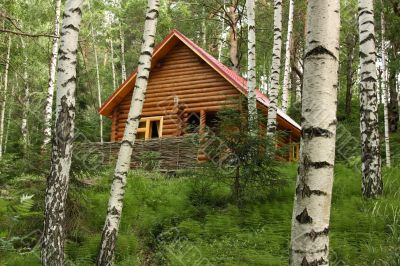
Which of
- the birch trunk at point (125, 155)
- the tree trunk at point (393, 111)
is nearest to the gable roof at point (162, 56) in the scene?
the tree trunk at point (393, 111)

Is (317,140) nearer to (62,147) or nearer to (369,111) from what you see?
(62,147)

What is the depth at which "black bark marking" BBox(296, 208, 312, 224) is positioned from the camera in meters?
2.71

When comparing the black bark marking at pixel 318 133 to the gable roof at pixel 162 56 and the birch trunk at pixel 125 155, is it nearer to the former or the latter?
the birch trunk at pixel 125 155

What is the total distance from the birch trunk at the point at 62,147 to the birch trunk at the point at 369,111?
5.40 metres

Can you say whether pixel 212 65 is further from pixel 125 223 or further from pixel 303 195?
pixel 303 195

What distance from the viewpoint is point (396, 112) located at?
21047 mm

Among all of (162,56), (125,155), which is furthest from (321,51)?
(162,56)

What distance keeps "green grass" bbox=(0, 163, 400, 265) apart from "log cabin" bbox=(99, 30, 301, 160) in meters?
7.55

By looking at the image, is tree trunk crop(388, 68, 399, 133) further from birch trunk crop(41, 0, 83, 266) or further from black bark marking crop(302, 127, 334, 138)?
black bark marking crop(302, 127, 334, 138)

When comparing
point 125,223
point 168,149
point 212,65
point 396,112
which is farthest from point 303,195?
point 396,112

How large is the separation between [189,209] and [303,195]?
6.11 m

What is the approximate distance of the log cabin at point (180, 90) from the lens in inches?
664

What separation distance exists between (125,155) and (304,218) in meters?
4.57

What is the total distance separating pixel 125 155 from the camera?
22.5 feet
